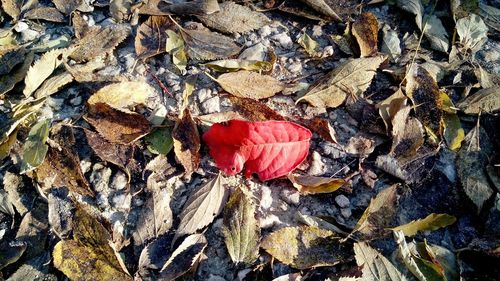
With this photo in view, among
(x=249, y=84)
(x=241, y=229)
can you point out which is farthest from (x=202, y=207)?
(x=249, y=84)

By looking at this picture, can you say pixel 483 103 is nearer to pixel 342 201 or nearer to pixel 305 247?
pixel 342 201

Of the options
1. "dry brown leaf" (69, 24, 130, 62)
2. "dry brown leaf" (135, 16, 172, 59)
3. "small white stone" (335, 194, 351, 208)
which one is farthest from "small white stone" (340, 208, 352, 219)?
"dry brown leaf" (69, 24, 130, 62)

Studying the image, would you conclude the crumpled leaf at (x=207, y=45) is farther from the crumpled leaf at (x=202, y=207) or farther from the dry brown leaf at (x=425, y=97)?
the dry brown leaf at (x=425, y=97)

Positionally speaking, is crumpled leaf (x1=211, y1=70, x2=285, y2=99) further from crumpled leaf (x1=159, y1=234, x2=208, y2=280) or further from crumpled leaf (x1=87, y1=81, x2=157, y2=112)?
crumpled leaf (x1=159, y1=234, x2=208, y2=280)

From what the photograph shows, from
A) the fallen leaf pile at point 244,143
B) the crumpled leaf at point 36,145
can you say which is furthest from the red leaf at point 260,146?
the crumpled leaf at point 36,145

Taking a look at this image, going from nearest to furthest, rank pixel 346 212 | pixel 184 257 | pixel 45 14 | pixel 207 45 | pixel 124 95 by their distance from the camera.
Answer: pixel 184 257 < pixel 346 212 < pixel 124 95 < pixel 207 45 < pixel 45 14
